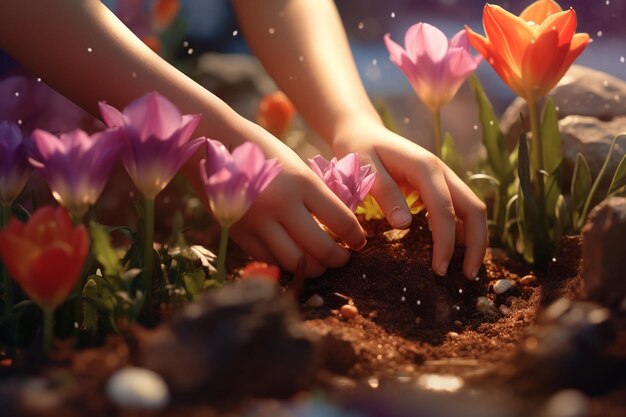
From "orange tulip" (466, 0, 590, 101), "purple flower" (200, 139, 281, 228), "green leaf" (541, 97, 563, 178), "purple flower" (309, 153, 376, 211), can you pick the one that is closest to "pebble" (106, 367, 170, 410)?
"purple flower" (200, 139, 281, 228)

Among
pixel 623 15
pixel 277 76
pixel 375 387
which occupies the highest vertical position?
pixel 623 15

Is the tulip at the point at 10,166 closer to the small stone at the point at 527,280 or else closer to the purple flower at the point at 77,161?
the purple flower at the point at 77,161

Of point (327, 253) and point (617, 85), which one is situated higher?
point (617, 85)

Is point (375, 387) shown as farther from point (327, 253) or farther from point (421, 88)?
point (421, 88)

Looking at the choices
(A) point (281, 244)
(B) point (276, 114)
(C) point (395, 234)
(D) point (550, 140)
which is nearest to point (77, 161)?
(A) point (281, 244)

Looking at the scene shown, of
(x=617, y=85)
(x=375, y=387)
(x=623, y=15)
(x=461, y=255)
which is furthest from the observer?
(x=623, y=15)

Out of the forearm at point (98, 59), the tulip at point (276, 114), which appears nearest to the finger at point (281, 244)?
the forearm at point (98, 59)

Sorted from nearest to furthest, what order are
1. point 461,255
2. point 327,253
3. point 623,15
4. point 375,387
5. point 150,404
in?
point 150,404 < point 375,387 < point 327,253 < point 461,255 < point 623,15

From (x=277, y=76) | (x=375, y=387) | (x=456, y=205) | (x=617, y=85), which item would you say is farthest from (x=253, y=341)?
(x=617, y=85)

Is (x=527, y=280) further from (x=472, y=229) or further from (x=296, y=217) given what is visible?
(x=296, y=217)
